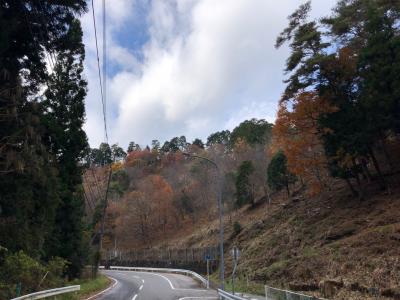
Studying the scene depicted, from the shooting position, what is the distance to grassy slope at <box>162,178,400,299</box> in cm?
1903

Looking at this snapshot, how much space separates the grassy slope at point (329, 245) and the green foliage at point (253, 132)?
3162 cm

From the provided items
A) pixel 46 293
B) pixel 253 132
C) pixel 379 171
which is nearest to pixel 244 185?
pixel 253 132

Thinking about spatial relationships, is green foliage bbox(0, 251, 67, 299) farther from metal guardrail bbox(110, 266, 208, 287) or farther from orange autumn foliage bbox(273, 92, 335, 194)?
orange autumn foliage bbox(273, 92, 335, 194)

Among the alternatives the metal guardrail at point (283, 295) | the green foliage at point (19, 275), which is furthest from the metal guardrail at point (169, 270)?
the metal guardrail at point (283, 295)

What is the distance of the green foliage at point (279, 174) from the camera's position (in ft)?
176

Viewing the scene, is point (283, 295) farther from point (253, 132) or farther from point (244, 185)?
point (253, 132)

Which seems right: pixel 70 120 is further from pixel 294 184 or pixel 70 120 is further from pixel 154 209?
pixel 154 209

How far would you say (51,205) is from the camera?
22.7 meters

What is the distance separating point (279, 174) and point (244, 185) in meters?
8.28

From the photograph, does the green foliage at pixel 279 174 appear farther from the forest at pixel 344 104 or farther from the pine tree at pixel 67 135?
the pine tree at pixel 67 135

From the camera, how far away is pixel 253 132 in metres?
83.5

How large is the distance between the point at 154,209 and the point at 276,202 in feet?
103

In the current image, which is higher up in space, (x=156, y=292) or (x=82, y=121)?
(x=82, y=121)

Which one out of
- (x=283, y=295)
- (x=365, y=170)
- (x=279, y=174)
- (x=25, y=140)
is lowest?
(x=283, y=295)
